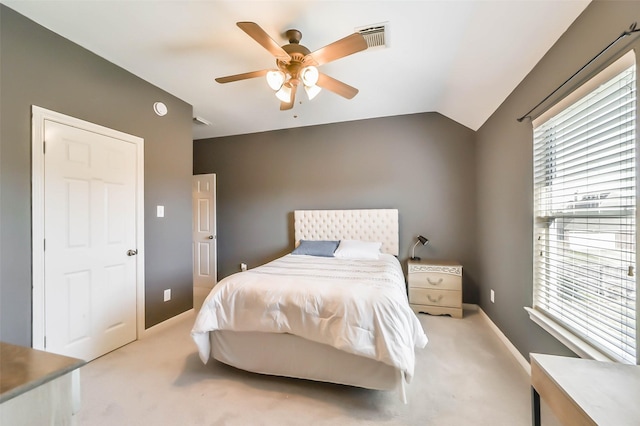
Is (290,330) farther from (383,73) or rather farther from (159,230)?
(383,73)

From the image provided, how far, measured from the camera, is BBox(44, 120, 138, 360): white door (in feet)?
6.54

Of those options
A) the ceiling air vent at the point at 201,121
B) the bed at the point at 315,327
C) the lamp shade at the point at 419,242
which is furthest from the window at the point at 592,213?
the ceiling air vent at the point at 201,121

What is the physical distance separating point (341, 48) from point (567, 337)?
2.28m

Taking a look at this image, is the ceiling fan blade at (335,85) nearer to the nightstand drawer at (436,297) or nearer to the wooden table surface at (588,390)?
Answer: the wooden table surface at (588,390)

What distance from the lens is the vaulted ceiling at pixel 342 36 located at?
1.72 m

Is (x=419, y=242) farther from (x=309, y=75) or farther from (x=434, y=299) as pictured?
(x=309, y=75)

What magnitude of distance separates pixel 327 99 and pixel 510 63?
1.84m

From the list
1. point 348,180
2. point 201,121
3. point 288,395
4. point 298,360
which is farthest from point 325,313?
point 201,121

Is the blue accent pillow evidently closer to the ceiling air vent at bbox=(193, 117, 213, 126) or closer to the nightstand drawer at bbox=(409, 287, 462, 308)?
the nightstand drawer at bbox=(409, 287, 462, 308)

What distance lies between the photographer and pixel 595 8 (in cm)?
133

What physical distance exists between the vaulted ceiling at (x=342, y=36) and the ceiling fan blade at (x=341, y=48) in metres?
0.29

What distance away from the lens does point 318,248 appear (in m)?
3.46

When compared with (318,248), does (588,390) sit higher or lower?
lower

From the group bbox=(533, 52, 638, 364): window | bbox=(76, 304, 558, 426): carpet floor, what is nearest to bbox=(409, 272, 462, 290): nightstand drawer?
bbox=(76, 304, 558, 426): carpet floor
